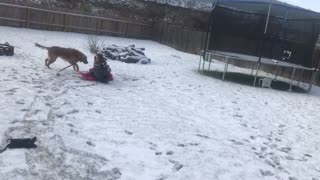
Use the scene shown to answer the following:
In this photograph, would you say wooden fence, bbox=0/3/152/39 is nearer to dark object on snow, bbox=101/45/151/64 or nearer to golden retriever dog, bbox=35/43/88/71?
dark object on snow, bbox=101/45/151/64

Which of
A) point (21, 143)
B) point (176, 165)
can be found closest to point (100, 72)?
point (21, 143)

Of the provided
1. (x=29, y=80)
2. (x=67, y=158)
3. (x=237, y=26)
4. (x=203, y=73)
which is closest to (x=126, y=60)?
(x=203, y=73)

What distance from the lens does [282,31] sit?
15102 mm

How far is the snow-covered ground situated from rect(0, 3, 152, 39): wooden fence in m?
9.54

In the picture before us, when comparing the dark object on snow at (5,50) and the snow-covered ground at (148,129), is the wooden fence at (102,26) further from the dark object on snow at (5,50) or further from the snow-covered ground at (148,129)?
the dark object on snow at (5,50)

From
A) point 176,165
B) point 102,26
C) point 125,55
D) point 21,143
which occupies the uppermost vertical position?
point 102,26

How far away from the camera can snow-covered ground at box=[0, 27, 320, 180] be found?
5266mm

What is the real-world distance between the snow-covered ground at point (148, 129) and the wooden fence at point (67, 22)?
31.3 feet

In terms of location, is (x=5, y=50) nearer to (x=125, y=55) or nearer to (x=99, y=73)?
(x=99, y=73)

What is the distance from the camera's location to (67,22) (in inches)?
889

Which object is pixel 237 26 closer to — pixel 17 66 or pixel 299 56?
pixel 299 56

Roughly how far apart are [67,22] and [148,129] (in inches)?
676

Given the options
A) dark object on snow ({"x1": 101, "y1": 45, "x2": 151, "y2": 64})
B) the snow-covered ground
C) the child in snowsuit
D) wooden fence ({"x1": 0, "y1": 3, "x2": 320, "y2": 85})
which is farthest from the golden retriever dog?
wooden fence ({"x1": 0, "y1": 3, "x2": 320, "y2": 85})

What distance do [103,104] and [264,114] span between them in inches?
157
